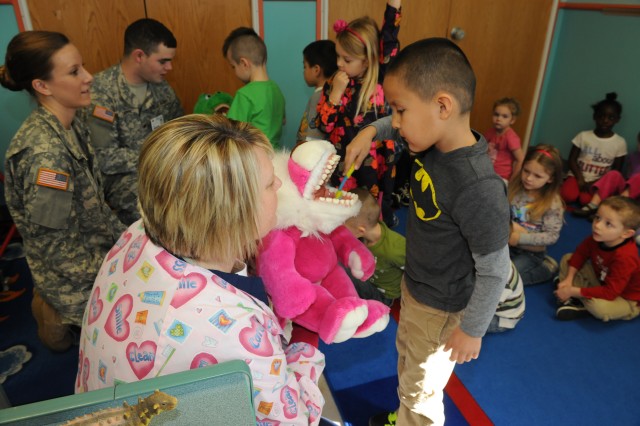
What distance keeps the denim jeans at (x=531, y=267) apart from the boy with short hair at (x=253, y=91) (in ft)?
5.91

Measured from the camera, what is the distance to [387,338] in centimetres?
236

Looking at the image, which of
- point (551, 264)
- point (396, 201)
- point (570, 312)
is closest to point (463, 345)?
point (570, 312)

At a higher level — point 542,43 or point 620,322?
point 542,43

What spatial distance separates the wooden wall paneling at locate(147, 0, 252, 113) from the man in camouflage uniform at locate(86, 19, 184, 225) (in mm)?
760

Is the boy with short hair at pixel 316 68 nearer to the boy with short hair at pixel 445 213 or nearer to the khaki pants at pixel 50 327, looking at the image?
the boy with short hair at pixel 445 213

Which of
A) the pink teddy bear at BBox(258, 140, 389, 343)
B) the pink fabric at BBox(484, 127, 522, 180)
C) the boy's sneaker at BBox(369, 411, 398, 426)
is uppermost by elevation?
the pink teddy bear at BBox(258, 140, 389, 343)

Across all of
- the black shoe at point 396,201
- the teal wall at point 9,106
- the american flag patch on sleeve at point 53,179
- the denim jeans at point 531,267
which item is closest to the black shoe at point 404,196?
the black shoe at point 396,201

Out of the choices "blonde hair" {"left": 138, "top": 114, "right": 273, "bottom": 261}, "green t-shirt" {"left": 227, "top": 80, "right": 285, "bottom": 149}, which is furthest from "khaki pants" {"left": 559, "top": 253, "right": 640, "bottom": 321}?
"blonde hair" {"left": 138, "top": 114, "right": 273, "bottom": 261}

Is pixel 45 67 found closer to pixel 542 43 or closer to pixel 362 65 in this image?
pixel 362 65

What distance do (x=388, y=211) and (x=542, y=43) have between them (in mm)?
2891

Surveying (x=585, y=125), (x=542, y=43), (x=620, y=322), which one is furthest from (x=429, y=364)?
(x=542, y=43)

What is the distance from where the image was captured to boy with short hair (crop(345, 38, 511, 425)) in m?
1.19

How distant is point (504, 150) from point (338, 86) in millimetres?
2016

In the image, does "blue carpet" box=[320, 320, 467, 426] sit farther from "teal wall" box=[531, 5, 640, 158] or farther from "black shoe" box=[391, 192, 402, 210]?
"teal wall" box=[531, 5, 640, 158]
